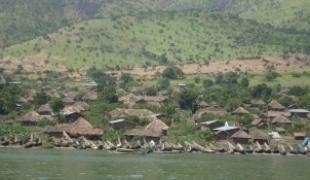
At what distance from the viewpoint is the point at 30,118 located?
10844 cm

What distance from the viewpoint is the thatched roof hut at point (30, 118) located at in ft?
352

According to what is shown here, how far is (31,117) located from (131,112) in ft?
57.3

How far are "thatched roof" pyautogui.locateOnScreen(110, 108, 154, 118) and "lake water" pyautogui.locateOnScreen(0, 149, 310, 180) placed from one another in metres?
32.6

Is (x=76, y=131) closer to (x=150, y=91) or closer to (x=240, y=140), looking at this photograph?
(x=240, y=140)

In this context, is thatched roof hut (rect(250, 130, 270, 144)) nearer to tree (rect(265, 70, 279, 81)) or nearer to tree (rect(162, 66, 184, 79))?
tree (rect(265, 70, 279, 81))

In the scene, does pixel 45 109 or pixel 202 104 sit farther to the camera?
pixel 202 104

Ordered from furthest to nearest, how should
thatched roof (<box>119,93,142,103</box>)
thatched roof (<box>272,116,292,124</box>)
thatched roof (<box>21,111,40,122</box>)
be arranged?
1. thatched roof (<box>119,93,142,103</box>)
2. thatched roof (<box>272,116,292,124</box>)
3. thatched roof (<box>21,111,40,122</box>)

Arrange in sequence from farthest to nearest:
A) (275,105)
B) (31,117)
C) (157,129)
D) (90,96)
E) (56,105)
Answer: (90,96), (275,105), (56,105), (31,117), (157,129)

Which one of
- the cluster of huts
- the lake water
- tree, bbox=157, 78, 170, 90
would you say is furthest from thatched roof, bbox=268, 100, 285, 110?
the lake water

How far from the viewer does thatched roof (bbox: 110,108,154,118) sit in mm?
116531

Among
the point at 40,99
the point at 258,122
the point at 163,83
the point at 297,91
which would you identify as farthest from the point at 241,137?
the point at 163,83

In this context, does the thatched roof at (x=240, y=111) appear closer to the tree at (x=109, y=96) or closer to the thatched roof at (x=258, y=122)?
the thatched roof at (x=258, y=122)

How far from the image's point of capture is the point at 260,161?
7669 cm

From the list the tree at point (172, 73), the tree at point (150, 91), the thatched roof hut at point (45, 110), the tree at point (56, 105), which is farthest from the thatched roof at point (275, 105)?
the tree at point (172, 73)
